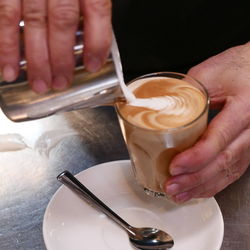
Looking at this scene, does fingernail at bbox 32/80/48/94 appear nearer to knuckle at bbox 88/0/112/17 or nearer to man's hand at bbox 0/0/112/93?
man's hand at bbox 0/0/112/93

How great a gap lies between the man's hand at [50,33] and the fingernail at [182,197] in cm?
33

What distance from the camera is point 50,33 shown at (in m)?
0.61

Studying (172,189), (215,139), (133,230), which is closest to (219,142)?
(215,139)

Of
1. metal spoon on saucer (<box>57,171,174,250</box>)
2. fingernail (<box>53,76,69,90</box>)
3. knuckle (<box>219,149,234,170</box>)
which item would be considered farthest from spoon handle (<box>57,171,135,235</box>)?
fingernail (<box>53,76,69,90</box>)

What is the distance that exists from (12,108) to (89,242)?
310mm

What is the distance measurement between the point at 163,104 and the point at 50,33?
0.87ft

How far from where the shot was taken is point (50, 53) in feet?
2.02

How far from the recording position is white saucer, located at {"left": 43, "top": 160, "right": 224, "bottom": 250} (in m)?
0.84

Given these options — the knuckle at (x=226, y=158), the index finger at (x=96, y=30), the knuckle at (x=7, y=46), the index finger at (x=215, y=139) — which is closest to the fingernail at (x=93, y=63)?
the index finger at (x=96, y=30)

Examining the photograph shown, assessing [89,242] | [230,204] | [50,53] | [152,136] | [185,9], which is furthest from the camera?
[185,9]

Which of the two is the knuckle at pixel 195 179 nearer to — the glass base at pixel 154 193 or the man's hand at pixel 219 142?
the man's hand at pixel 219 142

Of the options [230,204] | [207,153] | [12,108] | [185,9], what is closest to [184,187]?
[207,153]

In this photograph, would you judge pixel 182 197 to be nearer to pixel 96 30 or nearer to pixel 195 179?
pixel 195 179

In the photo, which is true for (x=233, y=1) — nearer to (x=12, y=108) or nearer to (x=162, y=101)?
(x=162, y=101)
